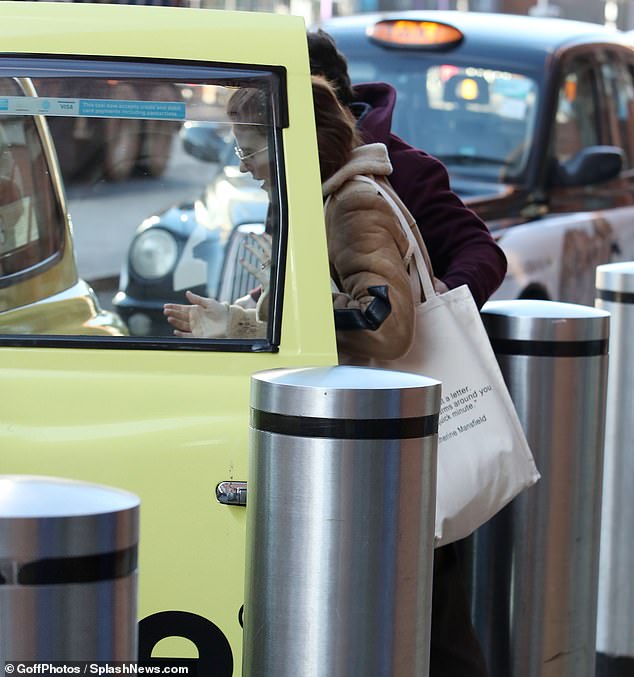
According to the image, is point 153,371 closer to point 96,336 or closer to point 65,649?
point 96,336

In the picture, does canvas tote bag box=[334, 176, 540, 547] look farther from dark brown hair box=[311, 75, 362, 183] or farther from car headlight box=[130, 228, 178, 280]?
car headlight box=[130, 228, 178, 280]

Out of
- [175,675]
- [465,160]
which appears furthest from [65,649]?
[465,160]

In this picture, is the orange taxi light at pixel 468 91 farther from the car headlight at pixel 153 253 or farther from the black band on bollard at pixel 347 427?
the black band on bollard at pixel 347 427

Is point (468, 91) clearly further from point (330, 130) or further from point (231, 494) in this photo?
point (231, 494)

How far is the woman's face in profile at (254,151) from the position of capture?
2814mm

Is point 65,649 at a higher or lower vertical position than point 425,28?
lower

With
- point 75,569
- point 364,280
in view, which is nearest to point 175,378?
point 364,280

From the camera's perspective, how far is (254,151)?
285 centimetres

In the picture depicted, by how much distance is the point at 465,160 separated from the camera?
7.98 meters

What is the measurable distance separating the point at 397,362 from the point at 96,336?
0.71 metres

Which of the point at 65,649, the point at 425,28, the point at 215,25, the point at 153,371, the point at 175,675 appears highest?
the point at 425,28

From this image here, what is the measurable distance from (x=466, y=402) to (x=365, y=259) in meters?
0.42

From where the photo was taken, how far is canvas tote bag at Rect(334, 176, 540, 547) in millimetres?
3061

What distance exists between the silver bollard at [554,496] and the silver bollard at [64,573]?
1899 millimetres
